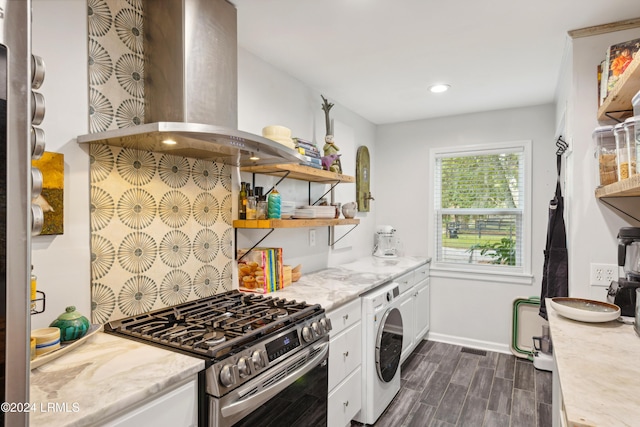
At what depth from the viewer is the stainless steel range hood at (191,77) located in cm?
160

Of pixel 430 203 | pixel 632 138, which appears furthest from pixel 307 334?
pixel 430 203

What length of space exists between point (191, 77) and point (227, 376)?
1.25 meters

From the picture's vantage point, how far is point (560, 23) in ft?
6.50

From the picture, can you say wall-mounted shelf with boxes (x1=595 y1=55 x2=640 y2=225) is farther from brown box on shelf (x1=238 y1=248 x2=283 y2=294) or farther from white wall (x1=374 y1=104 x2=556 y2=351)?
brown box on shelf (x1=238 y1=248 x2=283 y2=294)

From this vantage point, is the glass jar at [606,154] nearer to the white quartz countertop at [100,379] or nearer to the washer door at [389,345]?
the washer door at [389,345]

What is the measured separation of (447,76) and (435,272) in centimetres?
208

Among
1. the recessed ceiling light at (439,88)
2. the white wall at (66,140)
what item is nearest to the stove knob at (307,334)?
the white wall at (66,140)

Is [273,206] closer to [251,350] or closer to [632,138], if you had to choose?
[251,350]

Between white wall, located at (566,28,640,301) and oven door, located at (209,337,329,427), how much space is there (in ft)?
4.95

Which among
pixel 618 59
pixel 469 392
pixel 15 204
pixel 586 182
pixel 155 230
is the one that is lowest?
pixel 469 392

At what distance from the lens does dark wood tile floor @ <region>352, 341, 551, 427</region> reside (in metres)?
2.47

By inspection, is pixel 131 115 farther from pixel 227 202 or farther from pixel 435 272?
pixel 435 272

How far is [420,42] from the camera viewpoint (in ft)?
7.30

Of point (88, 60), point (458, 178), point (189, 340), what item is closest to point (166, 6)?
point (88, 60)
